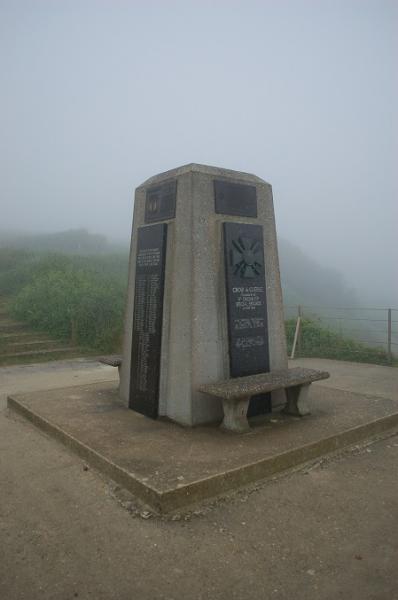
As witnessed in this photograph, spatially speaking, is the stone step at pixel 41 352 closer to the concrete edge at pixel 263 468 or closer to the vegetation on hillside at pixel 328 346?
the vegetation on hillside at pixel 328 346

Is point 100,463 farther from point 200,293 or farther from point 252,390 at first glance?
point 200,293

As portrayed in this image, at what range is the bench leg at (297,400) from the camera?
5379 mm

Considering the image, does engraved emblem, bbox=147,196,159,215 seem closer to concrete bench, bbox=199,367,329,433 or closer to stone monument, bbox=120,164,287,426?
stone monument, bbox=120,164,287,426

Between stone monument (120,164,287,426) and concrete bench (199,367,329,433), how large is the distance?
25 cm

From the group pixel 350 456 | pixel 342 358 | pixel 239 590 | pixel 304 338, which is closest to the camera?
pixel 239 590

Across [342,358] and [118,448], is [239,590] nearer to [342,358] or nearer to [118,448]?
[118,448]

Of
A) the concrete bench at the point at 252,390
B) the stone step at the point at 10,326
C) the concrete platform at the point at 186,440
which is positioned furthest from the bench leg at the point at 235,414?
the stone step at the point at 10,326

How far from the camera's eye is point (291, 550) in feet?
10.0

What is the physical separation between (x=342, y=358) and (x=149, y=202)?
752cm

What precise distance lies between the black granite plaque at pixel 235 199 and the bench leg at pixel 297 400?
2.10 meters

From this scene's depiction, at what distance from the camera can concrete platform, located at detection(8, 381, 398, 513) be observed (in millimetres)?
3692

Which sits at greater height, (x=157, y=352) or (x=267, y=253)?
(x=267, y=253)

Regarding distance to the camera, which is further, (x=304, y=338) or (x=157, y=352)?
(x=304, y=338)

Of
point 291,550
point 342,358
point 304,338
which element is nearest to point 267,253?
point 291,550
